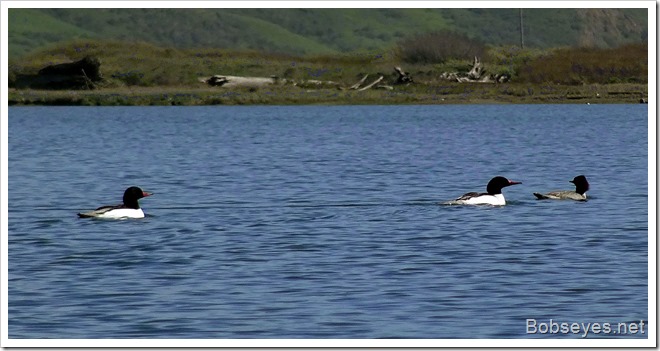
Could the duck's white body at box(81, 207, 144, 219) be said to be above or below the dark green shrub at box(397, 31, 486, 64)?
below

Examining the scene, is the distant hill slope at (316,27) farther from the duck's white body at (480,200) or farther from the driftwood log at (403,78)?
the duck's white body at (480,200)

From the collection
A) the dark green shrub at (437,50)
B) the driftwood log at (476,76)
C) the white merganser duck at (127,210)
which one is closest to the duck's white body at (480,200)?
the white merganser duck at (127,210)

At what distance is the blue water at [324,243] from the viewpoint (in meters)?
14.5

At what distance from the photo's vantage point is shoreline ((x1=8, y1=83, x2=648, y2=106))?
67938 mm

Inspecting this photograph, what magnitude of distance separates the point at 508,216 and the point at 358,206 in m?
3.20

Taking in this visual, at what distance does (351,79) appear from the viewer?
74188 mm

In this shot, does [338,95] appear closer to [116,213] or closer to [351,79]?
[351,79]

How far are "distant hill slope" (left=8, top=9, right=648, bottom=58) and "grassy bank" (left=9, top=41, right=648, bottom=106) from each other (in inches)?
2761

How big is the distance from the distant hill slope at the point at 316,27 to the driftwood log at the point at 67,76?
7417cm

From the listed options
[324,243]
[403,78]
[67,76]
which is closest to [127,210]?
[324,243]

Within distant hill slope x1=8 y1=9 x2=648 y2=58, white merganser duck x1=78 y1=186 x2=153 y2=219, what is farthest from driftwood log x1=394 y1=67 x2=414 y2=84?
distant hill slope x1=8 y1=9 x2=648 y2=58

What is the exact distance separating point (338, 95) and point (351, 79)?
13.0 ft

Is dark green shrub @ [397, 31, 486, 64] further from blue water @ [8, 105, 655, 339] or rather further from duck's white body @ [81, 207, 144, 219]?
duck's white body @ [81, 207, 144, 219]

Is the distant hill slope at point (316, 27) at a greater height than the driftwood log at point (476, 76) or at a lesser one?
greater
